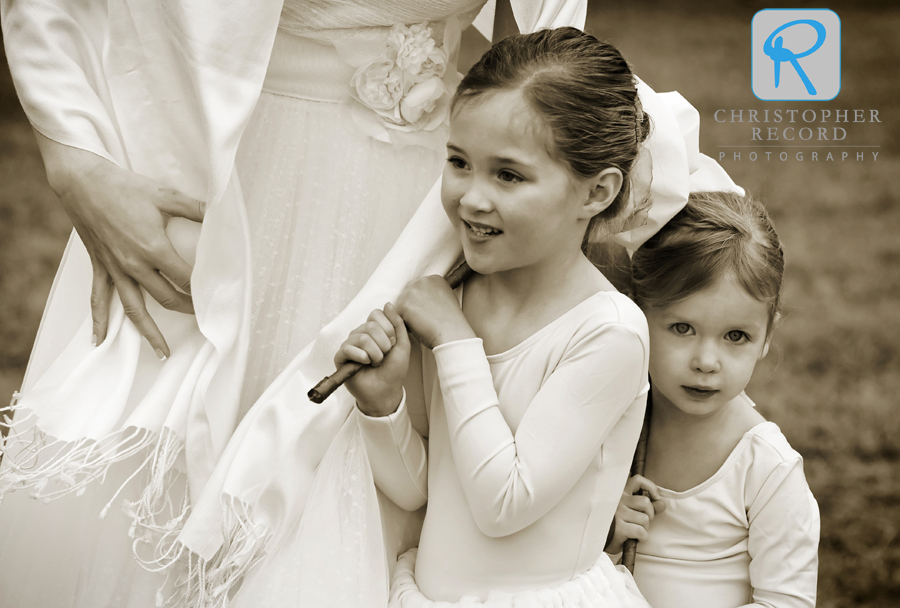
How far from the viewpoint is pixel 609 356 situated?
3.00ft

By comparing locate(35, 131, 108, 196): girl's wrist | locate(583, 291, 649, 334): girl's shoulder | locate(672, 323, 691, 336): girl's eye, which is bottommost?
locate(672, 323, 691, 336): girl's eye

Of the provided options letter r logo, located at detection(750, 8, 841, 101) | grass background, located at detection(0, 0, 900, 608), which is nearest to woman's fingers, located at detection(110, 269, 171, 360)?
grass background, located at detection(0, 0, 900, 608)

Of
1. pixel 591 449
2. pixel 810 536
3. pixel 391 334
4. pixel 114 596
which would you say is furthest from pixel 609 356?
pixel 114 596

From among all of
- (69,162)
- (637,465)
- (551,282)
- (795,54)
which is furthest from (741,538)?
(795,54)

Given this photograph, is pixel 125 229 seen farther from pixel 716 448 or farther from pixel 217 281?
pixel 716 448

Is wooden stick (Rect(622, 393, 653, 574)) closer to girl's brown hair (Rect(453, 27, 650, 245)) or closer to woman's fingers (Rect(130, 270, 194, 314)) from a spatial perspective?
girl's brown hair (Rect(453, 27, 650, 245))

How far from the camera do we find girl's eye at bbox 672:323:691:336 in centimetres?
119

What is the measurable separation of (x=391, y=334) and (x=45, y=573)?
450mm

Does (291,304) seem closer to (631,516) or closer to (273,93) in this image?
(273,93)

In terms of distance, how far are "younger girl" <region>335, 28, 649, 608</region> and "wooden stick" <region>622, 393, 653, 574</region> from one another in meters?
0.15

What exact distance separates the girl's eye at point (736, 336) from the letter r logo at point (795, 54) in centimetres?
198

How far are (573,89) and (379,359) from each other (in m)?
0.34

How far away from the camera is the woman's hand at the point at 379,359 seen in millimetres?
905

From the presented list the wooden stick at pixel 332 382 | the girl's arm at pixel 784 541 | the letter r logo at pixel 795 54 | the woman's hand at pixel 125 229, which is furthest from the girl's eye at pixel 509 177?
the letter r logo at pixel 795 54
